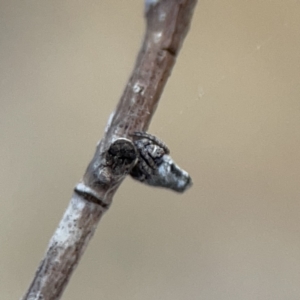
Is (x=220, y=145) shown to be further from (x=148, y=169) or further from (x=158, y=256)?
(x=148, y=169)

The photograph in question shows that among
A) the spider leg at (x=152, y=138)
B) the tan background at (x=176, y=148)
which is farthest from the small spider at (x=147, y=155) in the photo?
the tan background at (x=176, y=148)

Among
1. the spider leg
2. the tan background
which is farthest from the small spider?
the tan background

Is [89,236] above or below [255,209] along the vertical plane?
below

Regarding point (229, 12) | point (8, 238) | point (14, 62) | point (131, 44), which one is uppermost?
point (229, 12)

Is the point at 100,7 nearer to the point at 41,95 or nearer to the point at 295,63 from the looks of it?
the point at 41,95

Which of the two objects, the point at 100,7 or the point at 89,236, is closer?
the point at 89,236

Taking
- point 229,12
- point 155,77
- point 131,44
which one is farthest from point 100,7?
point 155,77
